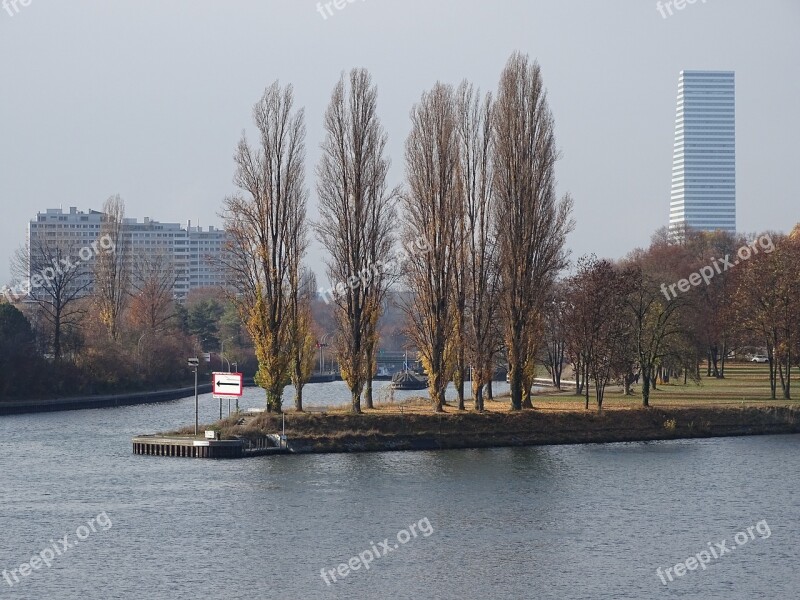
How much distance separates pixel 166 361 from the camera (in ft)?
348

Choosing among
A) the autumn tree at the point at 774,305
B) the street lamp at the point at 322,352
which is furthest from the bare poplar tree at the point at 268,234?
the street lamp at the point at 322,352

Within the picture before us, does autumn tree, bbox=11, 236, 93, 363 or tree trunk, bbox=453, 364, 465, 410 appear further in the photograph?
autumn tree, bbox=11, 236, 93, 363

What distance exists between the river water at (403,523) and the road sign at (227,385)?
17.4 ft

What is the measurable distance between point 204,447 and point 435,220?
17.4 meters

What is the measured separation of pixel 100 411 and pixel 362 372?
3214 cm

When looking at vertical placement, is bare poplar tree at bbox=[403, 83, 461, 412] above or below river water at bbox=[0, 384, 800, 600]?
above

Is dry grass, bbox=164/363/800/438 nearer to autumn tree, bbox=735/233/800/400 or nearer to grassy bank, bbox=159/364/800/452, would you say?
grassy bank, bbox=159/364/800/452

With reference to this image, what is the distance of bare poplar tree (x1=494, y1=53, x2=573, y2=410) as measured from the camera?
204 ft

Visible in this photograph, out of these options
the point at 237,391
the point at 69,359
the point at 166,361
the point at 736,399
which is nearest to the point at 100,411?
the point at 69,359

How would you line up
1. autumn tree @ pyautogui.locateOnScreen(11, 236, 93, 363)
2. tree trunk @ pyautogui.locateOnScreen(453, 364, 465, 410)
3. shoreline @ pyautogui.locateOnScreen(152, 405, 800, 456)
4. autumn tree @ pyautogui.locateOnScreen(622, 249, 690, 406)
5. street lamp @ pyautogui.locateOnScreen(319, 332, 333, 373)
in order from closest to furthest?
shoreline @ pyautogui.locateOnScreen(152, 405, 800, 456) < tree trunk @ pyautogui.locateOnScreen(453, 364, 465, 410) < autumn tree @ pyautogui.locateOnScreen(622, 249, 690, 406) < autumn tree @ pyautogui.locateOnScreen(11, 236, 93, 363) < street lamp @ pyautogui.locateOnScreen(319, 332, 333, 373)

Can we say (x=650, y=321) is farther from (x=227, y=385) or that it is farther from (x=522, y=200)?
(x=227, y=385)

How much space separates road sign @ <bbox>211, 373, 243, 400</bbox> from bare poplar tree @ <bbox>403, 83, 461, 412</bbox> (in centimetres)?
999

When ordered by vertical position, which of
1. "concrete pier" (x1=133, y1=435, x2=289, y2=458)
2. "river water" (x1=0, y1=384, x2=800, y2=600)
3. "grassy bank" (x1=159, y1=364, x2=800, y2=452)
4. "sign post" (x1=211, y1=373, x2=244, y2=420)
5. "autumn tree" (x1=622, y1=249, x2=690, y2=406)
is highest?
"autumn tree" (x1=622, y1=249, x2=690, y2=406)

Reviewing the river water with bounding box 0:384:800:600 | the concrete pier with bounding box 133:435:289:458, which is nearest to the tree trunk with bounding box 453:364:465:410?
the river water with bounding box 0:384:800:600
